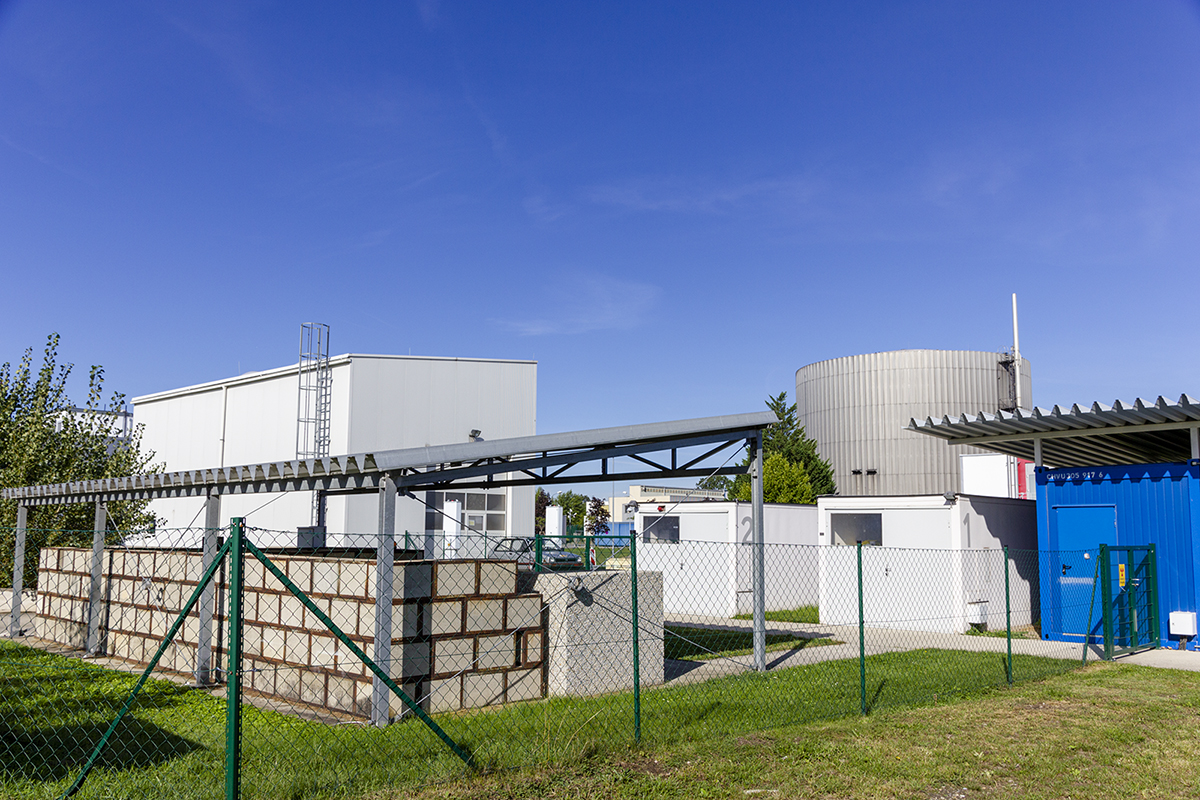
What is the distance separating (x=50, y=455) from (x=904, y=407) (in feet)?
146

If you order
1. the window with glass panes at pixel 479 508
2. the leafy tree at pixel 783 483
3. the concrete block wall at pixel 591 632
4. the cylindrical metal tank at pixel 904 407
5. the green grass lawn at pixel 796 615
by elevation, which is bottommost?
the green grass lawn at pixel 796 615

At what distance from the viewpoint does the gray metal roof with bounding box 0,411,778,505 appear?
29.7ft

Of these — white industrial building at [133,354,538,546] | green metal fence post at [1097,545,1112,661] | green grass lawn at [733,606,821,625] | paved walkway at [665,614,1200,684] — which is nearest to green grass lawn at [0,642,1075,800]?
paved walkway at [665,614,1200,684]

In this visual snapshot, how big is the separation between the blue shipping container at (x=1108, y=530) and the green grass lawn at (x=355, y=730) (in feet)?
13.6

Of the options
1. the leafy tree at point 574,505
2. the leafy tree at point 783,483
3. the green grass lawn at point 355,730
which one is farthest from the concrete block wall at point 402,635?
the leafy tree at point 574,505

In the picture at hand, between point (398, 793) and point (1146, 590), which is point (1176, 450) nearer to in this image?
point (1146, 590)

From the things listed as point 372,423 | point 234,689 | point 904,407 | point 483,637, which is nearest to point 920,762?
point 483,637

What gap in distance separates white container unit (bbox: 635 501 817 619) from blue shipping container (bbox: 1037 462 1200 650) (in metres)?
6.31

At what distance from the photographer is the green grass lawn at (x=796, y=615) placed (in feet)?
62.1

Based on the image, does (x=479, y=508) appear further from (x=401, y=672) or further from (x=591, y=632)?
(x=401, y=672)

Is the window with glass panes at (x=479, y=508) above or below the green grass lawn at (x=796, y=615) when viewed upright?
above

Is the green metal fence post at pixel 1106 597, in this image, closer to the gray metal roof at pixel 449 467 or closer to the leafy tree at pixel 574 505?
the gray metal roof at pixel 449 467

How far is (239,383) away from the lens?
1106 inches

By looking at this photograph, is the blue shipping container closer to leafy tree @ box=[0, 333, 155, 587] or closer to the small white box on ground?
the small white box on ground
